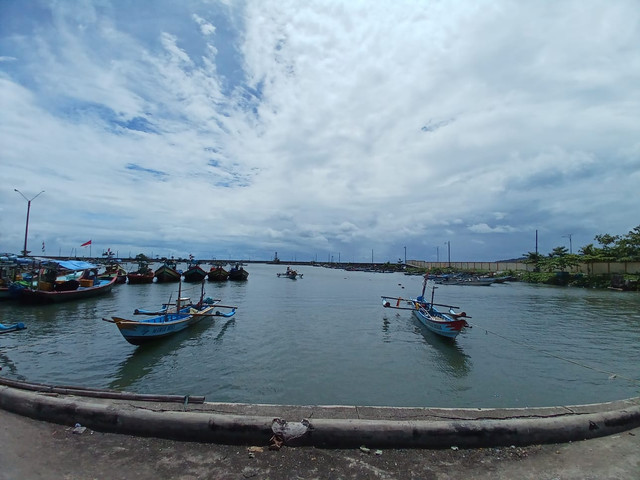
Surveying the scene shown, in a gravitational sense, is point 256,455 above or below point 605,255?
below

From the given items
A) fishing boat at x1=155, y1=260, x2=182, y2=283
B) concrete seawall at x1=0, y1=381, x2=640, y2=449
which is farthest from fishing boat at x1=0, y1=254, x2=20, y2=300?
concrete seawall at x1=0, y1=381, x2=640, y2=449

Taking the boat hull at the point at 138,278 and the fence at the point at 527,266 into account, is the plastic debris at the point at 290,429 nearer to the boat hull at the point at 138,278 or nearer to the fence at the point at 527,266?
the boat hull at the point at 138,278

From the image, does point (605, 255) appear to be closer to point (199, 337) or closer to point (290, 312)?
point (290, 312)

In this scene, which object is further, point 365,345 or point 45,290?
point 45,290

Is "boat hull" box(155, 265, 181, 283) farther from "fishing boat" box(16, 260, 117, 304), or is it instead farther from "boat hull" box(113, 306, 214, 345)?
"boat hull" box(113, 306, 214, 345)

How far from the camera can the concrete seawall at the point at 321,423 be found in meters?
Result: 4.07

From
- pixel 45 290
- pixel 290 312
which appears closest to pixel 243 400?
pixel 290 312

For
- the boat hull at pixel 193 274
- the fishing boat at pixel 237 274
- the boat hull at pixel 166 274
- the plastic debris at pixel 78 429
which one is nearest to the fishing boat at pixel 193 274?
the boat hull at pixel 193 274

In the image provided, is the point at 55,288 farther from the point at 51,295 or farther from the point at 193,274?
the point at 193,274

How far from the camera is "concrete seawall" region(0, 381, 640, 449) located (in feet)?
13.4

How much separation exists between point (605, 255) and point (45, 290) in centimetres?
7229

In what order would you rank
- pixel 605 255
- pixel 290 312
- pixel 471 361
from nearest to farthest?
pixel 471 361 < pixel 290 312 < pixel 605 255

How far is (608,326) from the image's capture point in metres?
21.5

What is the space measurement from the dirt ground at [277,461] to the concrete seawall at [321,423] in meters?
0.10
